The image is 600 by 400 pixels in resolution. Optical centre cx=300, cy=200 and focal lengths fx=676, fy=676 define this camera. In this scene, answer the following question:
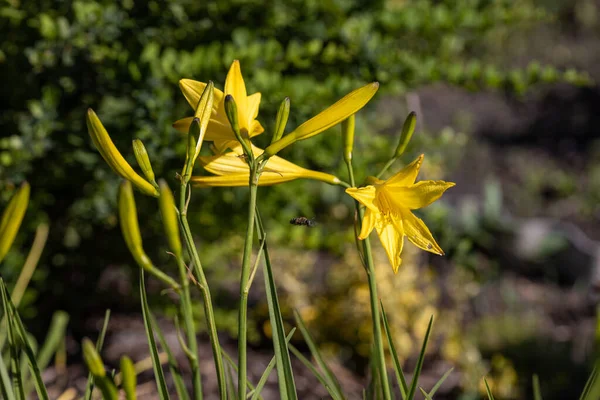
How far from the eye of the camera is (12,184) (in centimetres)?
188

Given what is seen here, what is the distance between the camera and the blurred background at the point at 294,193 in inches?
76.5

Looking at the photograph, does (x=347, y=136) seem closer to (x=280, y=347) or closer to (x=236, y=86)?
(x=236, y=86)

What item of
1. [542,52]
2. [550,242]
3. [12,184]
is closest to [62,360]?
[12,184]

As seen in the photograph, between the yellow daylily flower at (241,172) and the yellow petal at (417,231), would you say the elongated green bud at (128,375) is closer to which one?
the yellow daylily flower at (241,172)

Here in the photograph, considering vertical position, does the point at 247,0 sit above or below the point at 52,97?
above

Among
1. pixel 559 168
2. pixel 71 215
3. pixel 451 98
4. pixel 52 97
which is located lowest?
pixel 559 168

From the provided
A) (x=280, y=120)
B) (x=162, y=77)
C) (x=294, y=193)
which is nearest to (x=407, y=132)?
(x=280, y=120)

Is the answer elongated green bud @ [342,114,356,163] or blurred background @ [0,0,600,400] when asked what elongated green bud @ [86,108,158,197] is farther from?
blurred background @ [0,0,600,400]

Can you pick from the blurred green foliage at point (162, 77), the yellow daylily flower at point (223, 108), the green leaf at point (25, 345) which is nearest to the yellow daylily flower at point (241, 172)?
the yellow daylily flower at point (223, 108)

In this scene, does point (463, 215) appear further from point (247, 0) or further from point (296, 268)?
point (247, 0)

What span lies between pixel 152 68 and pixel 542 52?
204 inches

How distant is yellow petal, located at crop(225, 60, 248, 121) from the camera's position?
91 centimetres

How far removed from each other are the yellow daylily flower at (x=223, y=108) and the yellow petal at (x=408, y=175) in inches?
8.2

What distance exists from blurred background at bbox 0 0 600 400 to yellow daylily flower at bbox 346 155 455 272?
1.06 metres
